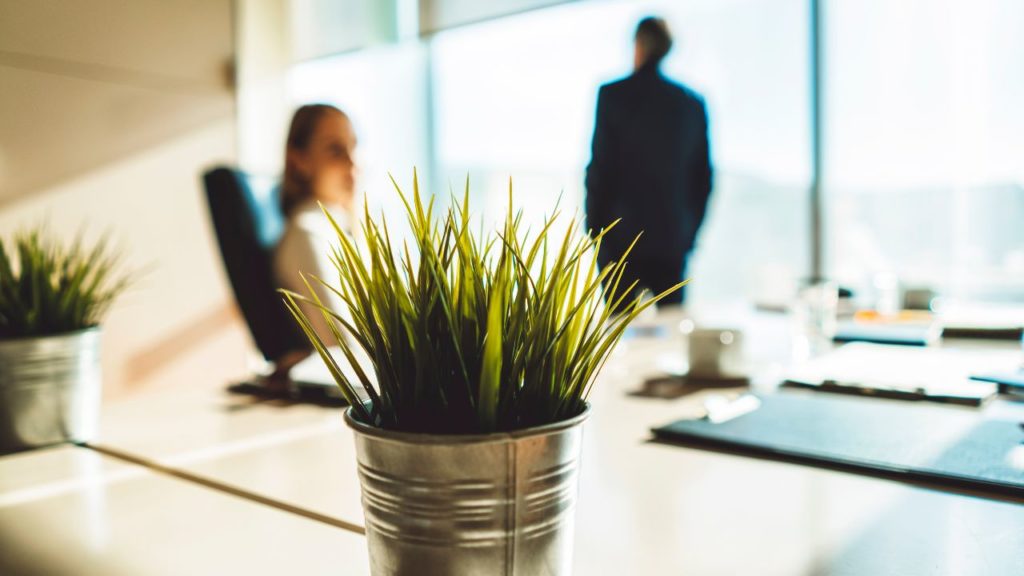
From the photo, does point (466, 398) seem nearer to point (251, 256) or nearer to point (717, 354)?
point (717, 354)

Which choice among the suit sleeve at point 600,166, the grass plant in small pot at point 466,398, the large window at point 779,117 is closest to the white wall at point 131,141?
the large window at point 779,117

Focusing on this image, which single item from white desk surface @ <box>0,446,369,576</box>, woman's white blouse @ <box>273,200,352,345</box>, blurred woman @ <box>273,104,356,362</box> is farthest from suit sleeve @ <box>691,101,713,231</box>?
white desk surface @ <box>0,446,369,576</box>

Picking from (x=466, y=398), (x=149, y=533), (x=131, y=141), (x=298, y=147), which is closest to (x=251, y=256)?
(x=298, y=147)

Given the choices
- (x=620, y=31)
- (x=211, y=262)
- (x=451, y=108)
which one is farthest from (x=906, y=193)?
(x=211, y=262)

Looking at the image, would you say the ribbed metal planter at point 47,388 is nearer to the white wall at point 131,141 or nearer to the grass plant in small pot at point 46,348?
the grass plant in small pot at point 46,348

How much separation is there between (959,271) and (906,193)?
0.50 m

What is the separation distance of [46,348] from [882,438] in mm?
968

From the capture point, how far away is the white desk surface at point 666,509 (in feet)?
1.80

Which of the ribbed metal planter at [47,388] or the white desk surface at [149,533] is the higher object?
the ribbed metal planter at [47,388]

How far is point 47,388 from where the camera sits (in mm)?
892

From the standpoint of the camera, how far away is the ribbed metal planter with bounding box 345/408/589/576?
16.3 inches

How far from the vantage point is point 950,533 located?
0.58 meters

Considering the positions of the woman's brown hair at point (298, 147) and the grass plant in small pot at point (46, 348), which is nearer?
the grass plant in small pot at point (46, 348)

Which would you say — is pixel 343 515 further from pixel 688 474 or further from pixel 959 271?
pixel 959 271
